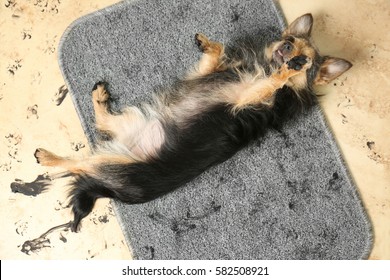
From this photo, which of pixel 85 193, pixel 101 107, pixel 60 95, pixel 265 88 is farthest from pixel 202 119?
pixel 60 95

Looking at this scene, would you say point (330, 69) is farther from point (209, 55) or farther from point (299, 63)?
point (209, 55)

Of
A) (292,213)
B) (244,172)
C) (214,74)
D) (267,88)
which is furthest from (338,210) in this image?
(214,74)

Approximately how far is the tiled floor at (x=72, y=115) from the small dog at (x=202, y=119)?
193 millimetres

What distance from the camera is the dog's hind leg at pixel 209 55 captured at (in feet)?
7.06

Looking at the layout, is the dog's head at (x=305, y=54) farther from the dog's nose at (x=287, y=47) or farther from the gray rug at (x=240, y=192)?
the gray rug at (x=240, y=192)

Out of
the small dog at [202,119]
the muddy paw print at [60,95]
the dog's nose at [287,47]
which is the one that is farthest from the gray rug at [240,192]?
the dog's nose at [287,47]

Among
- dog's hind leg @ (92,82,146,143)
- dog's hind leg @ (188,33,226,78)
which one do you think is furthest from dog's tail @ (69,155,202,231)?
dog's hind leg @ (188,33,226,78)

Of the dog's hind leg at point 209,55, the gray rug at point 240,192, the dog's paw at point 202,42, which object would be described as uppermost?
the dog's paw at point 202,42

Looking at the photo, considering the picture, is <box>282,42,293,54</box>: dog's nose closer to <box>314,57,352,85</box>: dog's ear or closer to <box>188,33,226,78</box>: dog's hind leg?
<box>314,57,352,85</box>: dog's ear

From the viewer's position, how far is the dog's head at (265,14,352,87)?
207 cm

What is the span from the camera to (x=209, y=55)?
85.1 inches

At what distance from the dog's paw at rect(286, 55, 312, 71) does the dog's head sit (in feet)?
0.08

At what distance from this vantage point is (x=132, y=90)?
7.70 ft

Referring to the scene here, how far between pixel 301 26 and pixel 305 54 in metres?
0.22
